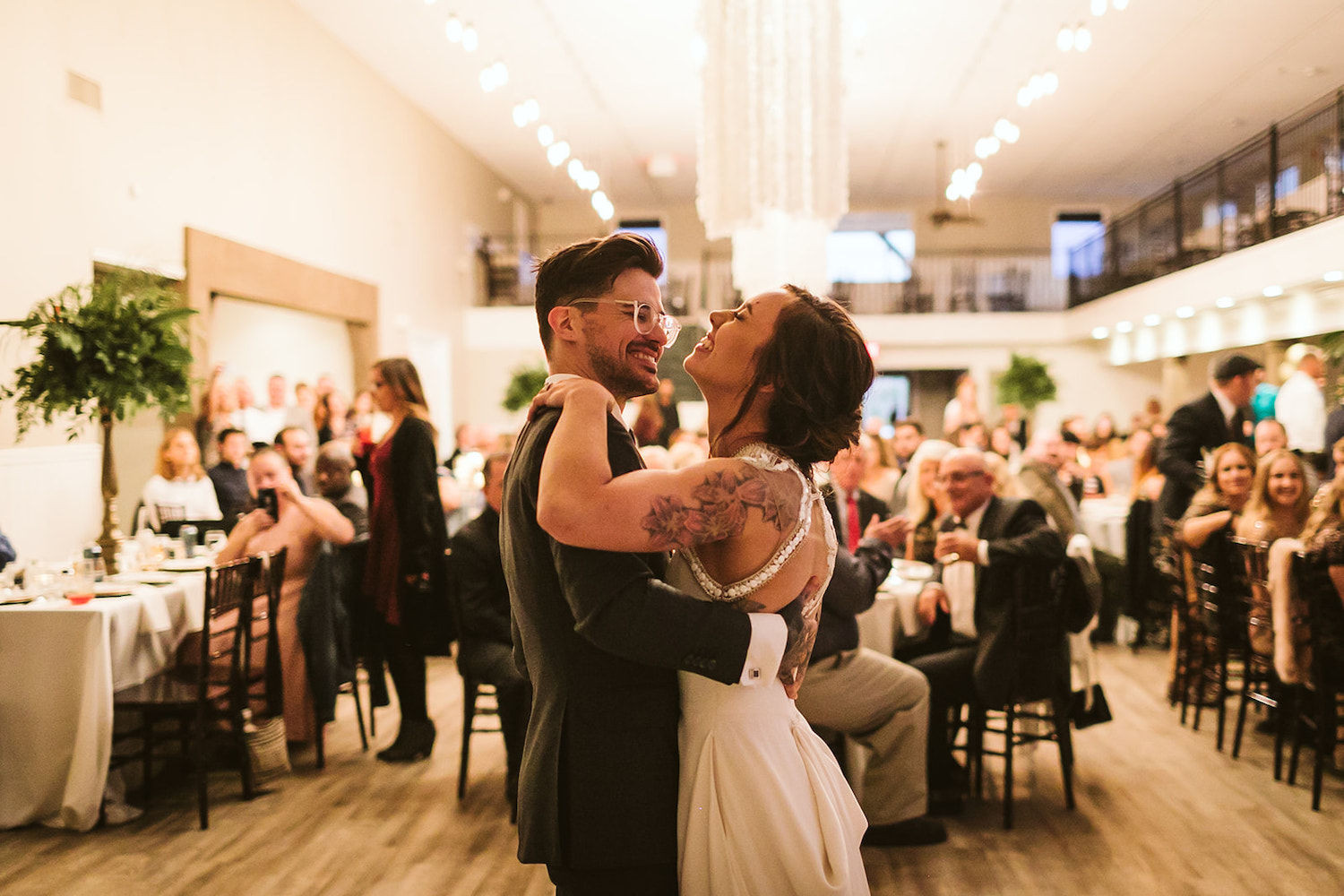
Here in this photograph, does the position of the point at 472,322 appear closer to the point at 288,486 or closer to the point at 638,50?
the point at 638,50

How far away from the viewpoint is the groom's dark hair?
54.7 inches

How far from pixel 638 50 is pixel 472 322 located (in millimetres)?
5803

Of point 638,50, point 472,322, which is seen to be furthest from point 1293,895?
point 472,322

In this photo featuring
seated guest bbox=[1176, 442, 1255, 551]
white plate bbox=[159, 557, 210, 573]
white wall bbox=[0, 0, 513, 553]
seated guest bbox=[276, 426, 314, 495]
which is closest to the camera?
white plate bbox=[159, 557, 210, 573]

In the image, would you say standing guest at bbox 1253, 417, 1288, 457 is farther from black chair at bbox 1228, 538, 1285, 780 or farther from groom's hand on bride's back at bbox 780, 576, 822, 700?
groom's hand on bride's back at bbox 780, 576, 822, 700

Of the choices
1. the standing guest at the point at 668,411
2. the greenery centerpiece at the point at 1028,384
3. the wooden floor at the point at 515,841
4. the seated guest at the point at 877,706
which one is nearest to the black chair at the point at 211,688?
the wooden floor at the point at 515,841

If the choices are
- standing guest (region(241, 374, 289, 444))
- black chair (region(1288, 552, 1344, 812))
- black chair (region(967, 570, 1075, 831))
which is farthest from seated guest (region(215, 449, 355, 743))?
black chair (region(1288, 552, 1344, 812))

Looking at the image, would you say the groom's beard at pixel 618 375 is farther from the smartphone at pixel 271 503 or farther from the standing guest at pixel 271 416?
the standing guest at pixel 271 416

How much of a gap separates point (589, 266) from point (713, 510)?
1.30ft

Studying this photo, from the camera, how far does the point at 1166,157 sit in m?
14.7

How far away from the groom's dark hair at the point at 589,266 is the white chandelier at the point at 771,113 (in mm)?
3471

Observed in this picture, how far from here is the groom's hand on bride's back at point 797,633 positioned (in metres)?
1.40

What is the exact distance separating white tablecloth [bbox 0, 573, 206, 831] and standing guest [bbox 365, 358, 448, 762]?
105 centimetres

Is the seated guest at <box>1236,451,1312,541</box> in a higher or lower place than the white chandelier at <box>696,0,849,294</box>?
lower
